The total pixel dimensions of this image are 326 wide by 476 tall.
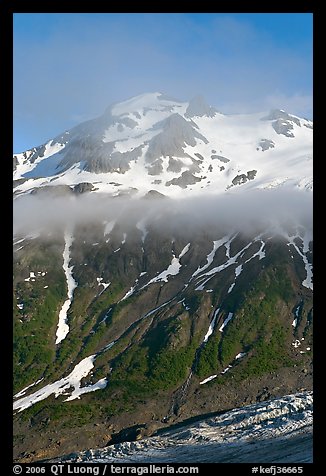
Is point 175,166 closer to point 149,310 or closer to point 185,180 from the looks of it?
point 185,180

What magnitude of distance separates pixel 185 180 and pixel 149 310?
98196 millimetres

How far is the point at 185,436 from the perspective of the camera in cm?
5644

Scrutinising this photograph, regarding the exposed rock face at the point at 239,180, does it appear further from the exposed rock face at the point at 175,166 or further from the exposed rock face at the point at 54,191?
the exposed rock face at the point at 54,191

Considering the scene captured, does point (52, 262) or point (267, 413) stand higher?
point (52, 262)

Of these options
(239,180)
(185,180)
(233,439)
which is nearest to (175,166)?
(185,180)

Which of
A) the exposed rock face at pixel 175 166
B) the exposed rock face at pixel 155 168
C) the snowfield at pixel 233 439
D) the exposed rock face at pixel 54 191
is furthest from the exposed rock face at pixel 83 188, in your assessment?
the snowfield at pixel 233 439

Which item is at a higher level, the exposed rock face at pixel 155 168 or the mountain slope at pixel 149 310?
the exposed rock face at pixel 155 168

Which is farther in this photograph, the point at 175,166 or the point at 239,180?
the point at 239,180

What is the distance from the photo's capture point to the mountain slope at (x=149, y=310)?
239 feet

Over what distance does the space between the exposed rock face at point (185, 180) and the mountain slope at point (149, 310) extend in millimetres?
24555

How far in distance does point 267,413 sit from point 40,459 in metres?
30.6

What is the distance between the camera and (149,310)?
99.8 meters
